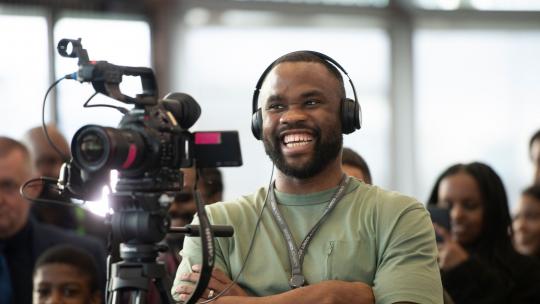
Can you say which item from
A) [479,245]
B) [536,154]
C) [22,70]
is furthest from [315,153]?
[22,70]

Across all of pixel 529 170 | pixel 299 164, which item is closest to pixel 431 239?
pixel 299 164

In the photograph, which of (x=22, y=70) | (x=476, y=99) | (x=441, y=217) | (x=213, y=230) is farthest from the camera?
(x=476, y=99)

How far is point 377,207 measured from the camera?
10.8ft

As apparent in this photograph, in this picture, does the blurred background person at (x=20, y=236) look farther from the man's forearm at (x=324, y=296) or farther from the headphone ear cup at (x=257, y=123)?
the man's forearm at (x=324, y=296)

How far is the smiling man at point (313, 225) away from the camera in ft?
10.4

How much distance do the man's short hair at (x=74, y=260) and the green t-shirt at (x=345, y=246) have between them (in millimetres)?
1665

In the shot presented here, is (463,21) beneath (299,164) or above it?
above

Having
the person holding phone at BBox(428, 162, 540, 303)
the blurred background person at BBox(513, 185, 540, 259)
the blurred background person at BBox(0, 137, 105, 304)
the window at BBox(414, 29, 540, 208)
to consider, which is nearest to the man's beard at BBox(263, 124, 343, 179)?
the person holding phone at BBox(428, 162, 540, 303)

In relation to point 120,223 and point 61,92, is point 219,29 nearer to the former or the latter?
point 61,92

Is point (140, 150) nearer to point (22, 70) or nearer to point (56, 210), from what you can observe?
point (56, 210)

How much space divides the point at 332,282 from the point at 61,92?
575 centimetres

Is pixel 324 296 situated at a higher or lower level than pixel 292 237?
Answer: lower

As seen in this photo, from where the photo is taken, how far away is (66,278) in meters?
4.90

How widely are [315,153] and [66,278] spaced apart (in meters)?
1.95
